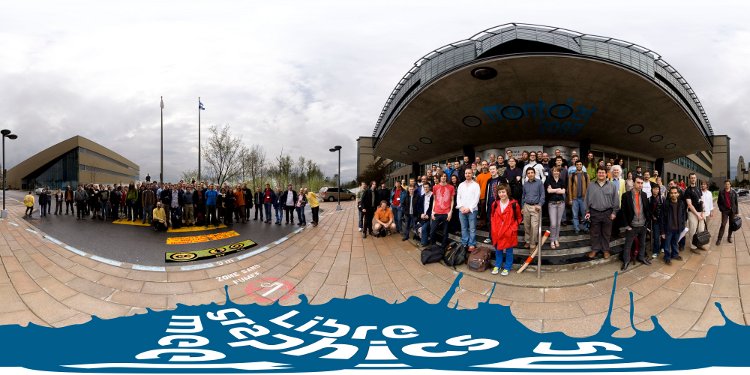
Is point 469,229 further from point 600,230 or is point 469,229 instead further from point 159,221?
point 159,221

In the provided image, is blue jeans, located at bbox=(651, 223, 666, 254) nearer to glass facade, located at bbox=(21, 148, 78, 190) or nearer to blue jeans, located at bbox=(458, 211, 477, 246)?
blue jeans, located at bbox=(458, 211, 477, 246)

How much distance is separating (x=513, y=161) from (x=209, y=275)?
266 inches

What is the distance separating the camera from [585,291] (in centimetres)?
461

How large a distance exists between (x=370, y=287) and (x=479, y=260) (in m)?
2.04

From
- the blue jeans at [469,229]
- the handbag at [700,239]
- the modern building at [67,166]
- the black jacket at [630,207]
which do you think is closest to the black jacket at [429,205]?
the blue jeans at [469,229]

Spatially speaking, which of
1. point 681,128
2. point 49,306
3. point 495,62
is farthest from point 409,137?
point 49,306

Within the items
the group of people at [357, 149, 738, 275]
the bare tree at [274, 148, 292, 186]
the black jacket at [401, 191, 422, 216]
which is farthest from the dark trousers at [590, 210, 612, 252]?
the bare tree at [274, 148, 292, 186]

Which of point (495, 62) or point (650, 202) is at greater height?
point (495, 62)

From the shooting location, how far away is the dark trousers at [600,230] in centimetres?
548

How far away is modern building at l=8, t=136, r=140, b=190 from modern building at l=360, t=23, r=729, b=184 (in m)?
53.7

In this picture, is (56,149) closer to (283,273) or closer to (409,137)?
(409,137)

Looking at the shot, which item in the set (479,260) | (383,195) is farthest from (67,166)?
(479,260)

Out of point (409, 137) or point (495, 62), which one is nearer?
point (495, 62)

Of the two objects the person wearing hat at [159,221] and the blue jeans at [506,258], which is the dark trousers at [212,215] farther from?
the blue jeans at [506,258]
